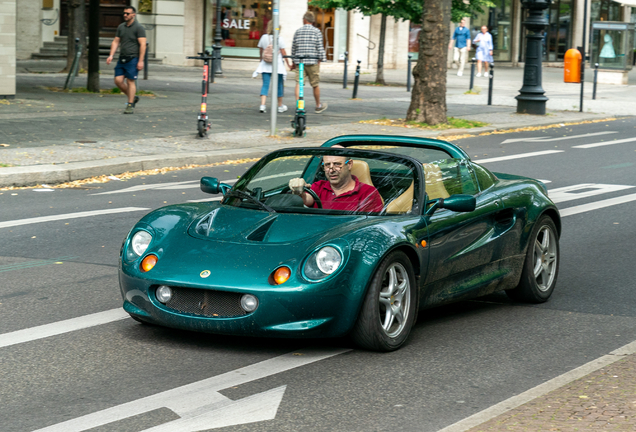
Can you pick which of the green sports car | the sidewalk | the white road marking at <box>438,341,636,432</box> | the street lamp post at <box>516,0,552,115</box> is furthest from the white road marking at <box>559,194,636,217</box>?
the street lamp post at <box>516,0,552,115</box>

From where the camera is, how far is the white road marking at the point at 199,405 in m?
4.12

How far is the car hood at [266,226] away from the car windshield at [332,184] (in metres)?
0.18

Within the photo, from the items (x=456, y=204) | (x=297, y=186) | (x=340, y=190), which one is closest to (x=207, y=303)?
(x=297, y=186)

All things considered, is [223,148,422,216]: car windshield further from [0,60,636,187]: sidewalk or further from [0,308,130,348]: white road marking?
[0,60,636,187]: sidewalk

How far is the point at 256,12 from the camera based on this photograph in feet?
125

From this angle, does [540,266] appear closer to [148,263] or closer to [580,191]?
[148,263]

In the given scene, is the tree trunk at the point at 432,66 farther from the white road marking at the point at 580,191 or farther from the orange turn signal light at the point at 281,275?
the orange turn signal light at the point at 281,275

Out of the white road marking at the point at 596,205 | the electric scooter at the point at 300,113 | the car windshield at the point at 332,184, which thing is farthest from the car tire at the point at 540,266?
the electric scooter at the point at 300,113

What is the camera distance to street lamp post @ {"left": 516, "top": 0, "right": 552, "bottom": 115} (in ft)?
73.5


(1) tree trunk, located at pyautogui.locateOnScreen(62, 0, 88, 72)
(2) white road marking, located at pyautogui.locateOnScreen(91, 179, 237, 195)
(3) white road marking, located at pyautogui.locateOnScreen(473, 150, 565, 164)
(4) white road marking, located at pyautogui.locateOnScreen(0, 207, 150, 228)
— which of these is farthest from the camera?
(1) tree trunk, located at pyautogui.locateOnScreen(62, 0, 88, 72)

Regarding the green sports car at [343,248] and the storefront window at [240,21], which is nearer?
the green sports car at [343,248]

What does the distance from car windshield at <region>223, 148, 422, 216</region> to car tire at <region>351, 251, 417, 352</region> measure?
0.51 meters

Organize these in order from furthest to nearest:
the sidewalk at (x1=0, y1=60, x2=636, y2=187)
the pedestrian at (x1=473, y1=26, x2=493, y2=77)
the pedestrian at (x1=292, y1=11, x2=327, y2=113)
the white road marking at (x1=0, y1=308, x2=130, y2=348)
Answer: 1. the pedestrian at (x1=473, y1=26, x2=493, y2=77)
2. the pedestrian at (x1=292, y1=11, x2=327, y2=113)
3. the sidewalk at (x1=0, y1=60, x2=636, y2=187)
4. the white road marking at (x1=0, y1=308, x2=130, y2=348)

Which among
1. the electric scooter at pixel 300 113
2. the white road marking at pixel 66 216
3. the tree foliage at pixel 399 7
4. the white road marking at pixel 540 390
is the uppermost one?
the tree foliage at pixel 399 7
